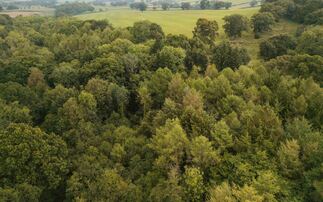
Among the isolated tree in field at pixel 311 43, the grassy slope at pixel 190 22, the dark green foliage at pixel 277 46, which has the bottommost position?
the grassy slope at pixel 190 22

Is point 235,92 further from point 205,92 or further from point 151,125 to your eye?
point 151,125

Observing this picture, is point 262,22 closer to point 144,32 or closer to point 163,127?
point 144,32

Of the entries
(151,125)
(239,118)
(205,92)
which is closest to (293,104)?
(239,118)

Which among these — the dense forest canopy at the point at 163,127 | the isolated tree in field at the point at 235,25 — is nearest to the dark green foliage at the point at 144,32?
the dense forest canopy at the point at 163,127

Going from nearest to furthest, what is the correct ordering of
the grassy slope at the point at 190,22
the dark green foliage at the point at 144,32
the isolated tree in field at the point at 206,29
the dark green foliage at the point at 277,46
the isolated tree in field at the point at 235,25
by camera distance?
1. the dark green foliage at the point at 277,46
2. the dark green foliage at the point at 144,32
3. the isolated tree in field at the point at 206,29
4. the grassy slope at the point at 190,22
5. the isolated tree in field at the point at 235,25

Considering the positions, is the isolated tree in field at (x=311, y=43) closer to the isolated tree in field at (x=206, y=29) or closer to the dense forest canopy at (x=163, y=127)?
the dense forest canopy at (x=163, y=127)

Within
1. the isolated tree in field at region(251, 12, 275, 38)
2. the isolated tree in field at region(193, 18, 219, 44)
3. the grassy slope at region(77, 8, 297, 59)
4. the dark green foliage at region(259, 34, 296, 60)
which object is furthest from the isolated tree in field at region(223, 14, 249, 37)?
the dark green foliage at region(259, 34, 296, 60)
